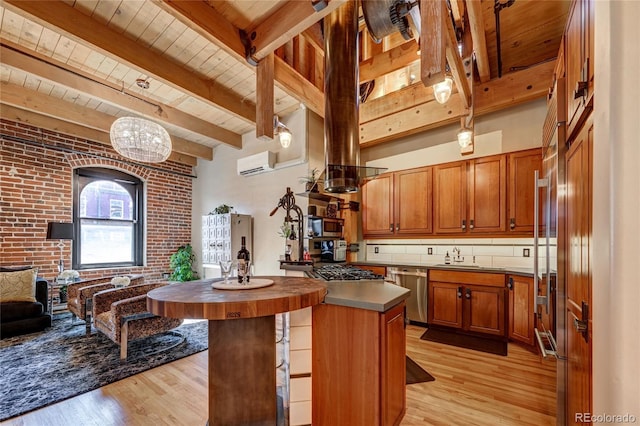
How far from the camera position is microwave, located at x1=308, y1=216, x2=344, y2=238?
3898mm

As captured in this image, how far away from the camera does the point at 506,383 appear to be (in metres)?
2.30

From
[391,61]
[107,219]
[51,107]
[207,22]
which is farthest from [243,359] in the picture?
[107,219]

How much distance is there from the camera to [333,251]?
3.97 meters

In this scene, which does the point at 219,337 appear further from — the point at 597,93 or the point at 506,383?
the point at 506,383

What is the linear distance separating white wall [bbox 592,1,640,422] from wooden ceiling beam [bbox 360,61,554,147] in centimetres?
326

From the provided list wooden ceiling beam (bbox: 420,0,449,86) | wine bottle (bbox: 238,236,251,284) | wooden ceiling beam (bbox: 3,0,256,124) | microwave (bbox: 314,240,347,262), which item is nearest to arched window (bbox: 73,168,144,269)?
wooden ceiling beam (bbox: 3,0,256,124)

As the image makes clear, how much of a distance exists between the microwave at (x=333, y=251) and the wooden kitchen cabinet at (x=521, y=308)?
2.01 metres

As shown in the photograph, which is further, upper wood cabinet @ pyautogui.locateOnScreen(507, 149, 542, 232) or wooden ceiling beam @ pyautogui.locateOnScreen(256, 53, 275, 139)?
upper wood cabinet @ pyautogui.locateOnScreen(507, 149, 542, 232)

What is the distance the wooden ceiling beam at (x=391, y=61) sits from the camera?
10.9 ft

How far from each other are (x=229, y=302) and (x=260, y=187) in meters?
4.02

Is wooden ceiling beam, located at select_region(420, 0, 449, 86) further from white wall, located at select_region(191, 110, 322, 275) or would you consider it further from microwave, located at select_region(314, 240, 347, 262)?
white wall, located at select_region(191, 110, 322, 275)

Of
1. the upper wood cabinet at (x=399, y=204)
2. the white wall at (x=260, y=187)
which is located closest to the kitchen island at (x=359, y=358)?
the upper wood cabinet at (x=399, y=204)

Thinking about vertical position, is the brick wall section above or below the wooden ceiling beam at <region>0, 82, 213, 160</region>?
below

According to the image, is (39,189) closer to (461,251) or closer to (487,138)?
(461,251)
